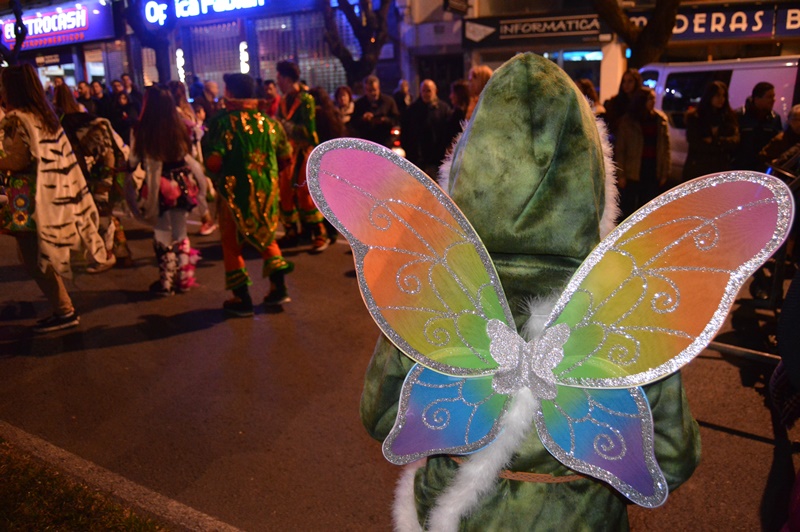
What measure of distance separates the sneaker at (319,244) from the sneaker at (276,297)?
76.3 inches

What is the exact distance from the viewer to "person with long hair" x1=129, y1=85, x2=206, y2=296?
19.1ft

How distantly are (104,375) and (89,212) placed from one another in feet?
4.74

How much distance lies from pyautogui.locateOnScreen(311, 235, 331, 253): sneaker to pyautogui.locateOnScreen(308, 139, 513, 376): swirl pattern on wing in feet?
21.6

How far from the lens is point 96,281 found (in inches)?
270

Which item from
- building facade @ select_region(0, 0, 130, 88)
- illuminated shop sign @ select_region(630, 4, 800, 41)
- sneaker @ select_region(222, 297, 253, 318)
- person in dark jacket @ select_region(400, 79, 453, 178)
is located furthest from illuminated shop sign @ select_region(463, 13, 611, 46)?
building facade @ select_region(0, 0, 130, 88)

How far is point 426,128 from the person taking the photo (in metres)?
8.70

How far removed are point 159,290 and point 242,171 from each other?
177 centimetres

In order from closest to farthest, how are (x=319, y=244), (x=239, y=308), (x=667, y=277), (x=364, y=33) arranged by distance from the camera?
(x=667, y=277) < (x=239, y=308) < (x=319, y=244) < (x=364, y=33)

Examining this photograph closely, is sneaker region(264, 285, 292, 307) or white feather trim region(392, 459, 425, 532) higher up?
white feather trim region(392, 459, 425, 532)

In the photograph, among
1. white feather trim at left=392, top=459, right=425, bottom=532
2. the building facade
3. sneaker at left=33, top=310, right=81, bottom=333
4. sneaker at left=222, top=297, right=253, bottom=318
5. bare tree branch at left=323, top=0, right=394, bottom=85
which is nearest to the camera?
white feather trim at left=392, top=459, right=425, bottom=532

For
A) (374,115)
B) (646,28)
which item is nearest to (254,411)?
(374,115)

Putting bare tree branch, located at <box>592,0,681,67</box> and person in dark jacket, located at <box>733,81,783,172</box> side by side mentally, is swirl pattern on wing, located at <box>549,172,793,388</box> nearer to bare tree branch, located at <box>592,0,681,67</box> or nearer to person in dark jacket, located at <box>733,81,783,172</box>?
person in dark jacket, located at <box>733,81,783,172</box>

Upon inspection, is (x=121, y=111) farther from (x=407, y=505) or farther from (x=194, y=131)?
(x=407, y=505)

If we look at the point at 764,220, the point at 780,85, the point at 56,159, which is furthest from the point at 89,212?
the point at 780,85
